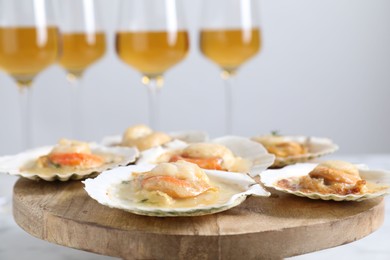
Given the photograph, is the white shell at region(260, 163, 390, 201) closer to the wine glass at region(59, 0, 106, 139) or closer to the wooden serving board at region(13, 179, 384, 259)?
the wooden serving board at region(13, 179, 384, 259)

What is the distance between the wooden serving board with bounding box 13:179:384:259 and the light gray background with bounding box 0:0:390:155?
124 inches

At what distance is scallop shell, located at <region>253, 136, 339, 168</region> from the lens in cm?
207

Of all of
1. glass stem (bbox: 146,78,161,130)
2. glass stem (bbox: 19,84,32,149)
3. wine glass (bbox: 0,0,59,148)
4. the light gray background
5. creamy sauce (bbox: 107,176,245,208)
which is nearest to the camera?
creamy sauce (bbox: 107,176,245,208)

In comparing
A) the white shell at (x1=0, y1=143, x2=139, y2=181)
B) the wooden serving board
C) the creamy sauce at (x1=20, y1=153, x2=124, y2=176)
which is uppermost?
A: the white shell at (x1=0, y1=143, x2=139, y2=181)

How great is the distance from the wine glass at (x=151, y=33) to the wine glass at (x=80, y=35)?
0.39 metres

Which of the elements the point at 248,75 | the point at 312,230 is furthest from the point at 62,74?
the point at 312,230

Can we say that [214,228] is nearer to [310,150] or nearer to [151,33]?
[310,150]

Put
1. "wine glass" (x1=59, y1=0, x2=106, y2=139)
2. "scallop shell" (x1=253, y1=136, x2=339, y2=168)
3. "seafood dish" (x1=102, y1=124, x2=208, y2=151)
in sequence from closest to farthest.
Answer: "scallop shell" (x1=253, y1=136, x2=339, y2=168) < "seafood dish" (x1=102, y1=124, x2=208, y2=151) < "wine glass" (x1=59, y1=0, x2=106, y2=139)

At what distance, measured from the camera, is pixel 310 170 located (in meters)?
1.88

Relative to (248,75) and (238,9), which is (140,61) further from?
(248,75)

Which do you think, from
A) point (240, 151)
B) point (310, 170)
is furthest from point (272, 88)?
point (310, 170)

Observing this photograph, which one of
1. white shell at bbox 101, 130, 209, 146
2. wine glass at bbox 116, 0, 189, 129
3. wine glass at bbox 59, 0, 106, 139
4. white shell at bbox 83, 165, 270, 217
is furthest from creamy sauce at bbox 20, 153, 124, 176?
wine glass at bbox 59, 0, 106, 139

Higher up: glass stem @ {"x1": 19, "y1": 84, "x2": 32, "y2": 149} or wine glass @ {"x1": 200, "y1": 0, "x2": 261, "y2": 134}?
wine glass @ {"x1": 200, "y1": 0, "x2": 261, "y2": 134}

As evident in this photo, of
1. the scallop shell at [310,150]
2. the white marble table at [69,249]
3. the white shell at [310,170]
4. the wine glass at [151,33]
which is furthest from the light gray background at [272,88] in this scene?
the white shell at [310,170]
